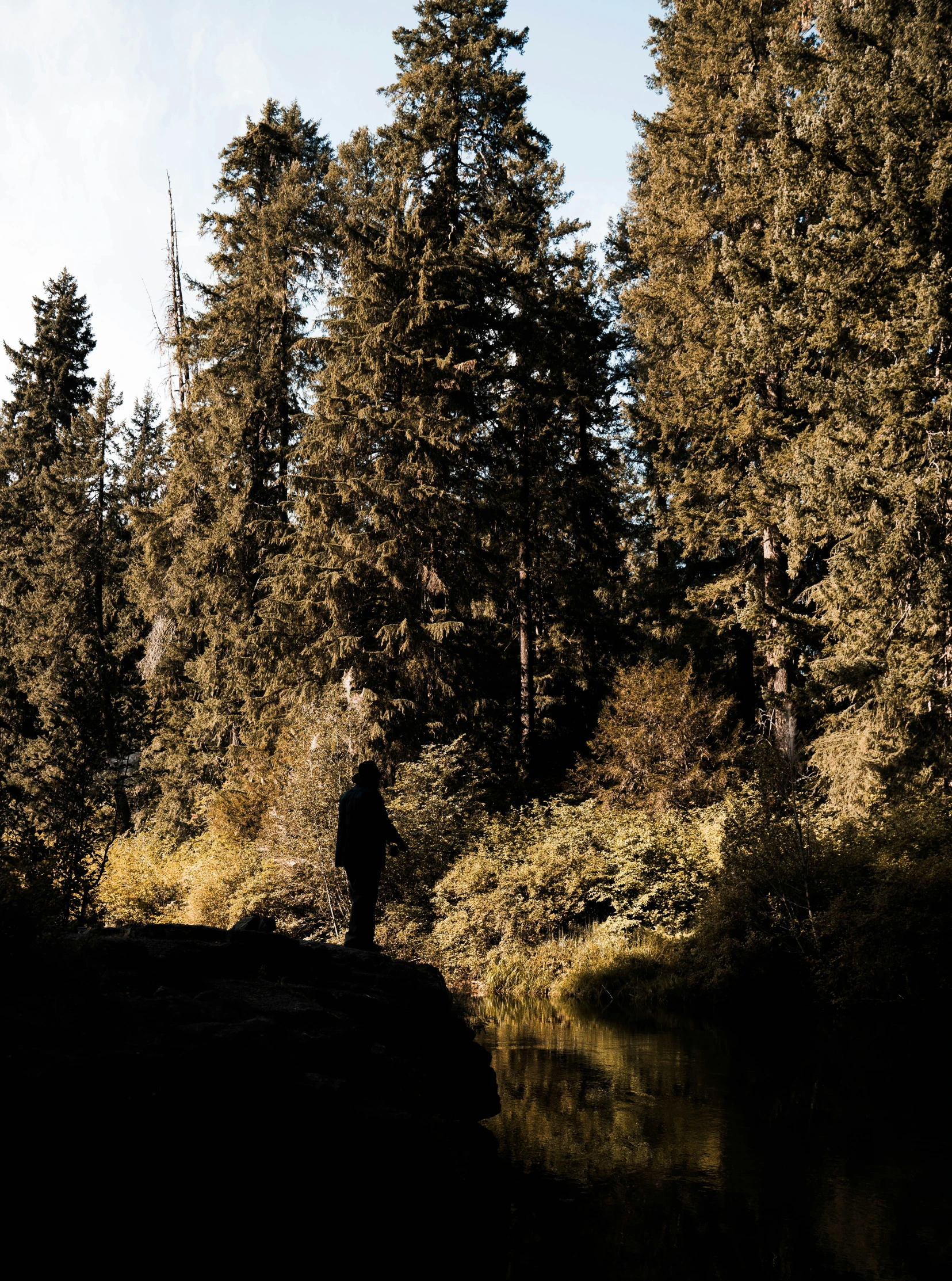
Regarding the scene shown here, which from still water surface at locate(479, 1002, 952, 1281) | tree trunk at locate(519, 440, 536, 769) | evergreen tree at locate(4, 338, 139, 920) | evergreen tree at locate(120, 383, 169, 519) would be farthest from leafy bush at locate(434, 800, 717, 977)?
evergreen tree at locate(120, 383, 169, 519)

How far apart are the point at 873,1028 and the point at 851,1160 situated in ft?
19.4

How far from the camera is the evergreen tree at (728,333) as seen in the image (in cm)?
1872

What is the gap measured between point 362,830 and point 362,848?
0.17 metres

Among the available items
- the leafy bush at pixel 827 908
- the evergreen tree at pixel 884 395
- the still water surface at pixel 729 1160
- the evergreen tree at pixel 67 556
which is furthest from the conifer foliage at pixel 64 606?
the evergreen tree at pixel 884 395

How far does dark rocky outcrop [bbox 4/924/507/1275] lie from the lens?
4672 millimetres

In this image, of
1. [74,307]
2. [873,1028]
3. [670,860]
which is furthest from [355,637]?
[74,307]

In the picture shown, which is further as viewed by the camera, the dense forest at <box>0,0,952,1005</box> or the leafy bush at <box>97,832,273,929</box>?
the leafy bush at <box>97,832,273,929</box>

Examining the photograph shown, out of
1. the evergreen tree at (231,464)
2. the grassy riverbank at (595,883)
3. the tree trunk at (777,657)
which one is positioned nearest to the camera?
the grassy riverbank at (595,883)

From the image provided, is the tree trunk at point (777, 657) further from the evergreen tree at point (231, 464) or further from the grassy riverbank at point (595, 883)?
Answer: the evergreen tree at point (231, 464)

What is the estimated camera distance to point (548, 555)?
26.4m

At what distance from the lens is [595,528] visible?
2611 cm

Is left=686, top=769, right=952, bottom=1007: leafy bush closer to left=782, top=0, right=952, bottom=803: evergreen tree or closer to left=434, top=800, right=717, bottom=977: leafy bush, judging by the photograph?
left=434, top=800, right=717, bottom=977: leafy bush

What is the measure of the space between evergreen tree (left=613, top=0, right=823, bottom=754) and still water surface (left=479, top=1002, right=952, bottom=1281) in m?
9.74

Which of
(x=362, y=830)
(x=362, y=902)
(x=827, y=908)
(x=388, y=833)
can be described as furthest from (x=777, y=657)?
(x=362, y=902)
